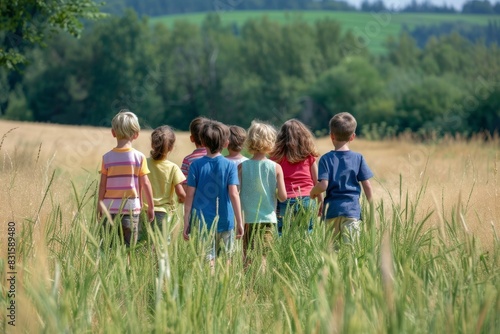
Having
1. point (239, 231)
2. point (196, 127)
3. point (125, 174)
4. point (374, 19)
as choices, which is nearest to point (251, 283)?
point (239, 231)

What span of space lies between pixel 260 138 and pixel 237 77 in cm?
6747

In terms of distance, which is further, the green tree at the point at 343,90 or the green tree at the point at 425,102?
the green tree at the point at 343,90

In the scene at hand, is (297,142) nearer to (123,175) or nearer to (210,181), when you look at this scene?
(210,181)

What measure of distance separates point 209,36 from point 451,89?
1361 inches

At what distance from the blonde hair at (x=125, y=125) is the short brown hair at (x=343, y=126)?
145cm

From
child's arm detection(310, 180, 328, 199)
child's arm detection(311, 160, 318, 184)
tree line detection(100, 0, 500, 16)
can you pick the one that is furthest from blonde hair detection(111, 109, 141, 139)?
tree line detection(100, 0, 500, 16)

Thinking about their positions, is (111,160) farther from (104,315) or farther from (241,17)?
(241,17)

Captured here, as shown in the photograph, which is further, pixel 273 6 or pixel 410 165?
pixel 273 6

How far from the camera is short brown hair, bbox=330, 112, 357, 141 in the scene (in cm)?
610

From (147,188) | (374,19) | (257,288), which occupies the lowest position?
(257,288)

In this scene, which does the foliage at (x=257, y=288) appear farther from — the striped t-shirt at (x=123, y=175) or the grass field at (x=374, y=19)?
the grass field at (x=374, y=19)

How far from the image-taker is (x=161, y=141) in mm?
6238

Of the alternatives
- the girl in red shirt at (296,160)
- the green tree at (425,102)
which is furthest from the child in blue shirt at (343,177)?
the green tree at (425,102)

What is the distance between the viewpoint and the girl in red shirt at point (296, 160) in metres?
6.54
